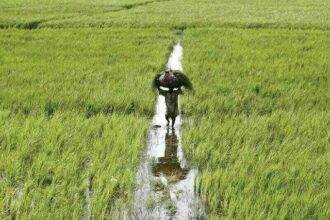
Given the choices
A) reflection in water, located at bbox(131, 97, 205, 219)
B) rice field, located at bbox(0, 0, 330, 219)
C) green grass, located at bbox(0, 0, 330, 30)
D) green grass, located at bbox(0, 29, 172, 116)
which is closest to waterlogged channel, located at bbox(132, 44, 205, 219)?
reflection in water, located at bbox(131, 97, 205, 219)

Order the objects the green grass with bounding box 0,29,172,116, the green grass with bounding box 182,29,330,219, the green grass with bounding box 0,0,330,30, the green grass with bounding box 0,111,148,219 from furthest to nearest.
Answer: the green grass with bounding box 0,0,330,30 < the green grass with bounding box 0,29,172,116 < the green grass with bounding box 182,29,330,219 < the green grass with bounding box 0,111,148,219

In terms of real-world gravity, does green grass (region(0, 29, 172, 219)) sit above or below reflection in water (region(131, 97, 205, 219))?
above

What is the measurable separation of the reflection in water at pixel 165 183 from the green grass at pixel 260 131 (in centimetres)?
13

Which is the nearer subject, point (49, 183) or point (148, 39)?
point (49, 183)

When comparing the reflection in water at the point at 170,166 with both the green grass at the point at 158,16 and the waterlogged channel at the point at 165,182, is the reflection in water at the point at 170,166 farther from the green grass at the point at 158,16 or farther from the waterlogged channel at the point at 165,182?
the green grass at the point at 158,16

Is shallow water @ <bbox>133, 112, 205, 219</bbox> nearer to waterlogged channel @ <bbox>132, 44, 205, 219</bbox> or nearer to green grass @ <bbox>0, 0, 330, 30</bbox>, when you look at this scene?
waterlogged channel @ <bbox>132, 44, 205, 219</bbox>

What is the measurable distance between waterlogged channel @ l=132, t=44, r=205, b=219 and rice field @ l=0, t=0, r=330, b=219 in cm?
10

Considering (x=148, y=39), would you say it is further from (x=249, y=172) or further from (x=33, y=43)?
(x=249, y=172)

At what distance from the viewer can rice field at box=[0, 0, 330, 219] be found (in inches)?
157

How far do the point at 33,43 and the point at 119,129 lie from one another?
6787mm

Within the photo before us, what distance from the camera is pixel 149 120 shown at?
6.30 metres

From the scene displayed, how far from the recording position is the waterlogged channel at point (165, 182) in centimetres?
391

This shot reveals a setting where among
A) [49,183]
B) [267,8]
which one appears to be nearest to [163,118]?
[49,183]

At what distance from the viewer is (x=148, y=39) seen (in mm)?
12641
